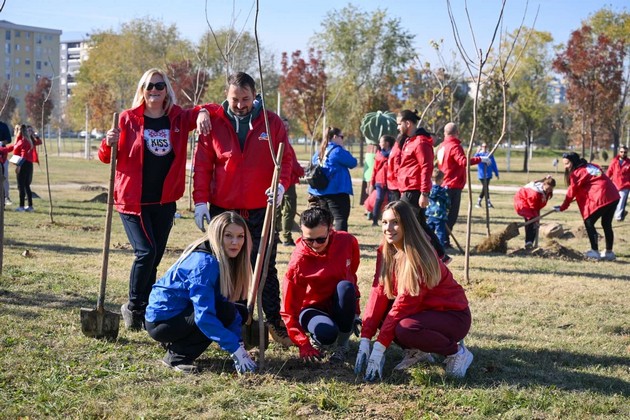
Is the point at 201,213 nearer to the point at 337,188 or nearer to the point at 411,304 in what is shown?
the point at 411,304

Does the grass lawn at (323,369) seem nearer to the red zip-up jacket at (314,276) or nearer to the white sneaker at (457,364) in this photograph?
the white sneaker at (457,364)

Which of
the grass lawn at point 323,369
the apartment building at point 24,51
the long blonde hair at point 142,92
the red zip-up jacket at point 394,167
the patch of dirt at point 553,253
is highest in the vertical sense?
the apartment building at point 24,51

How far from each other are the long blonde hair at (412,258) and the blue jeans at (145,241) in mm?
1744

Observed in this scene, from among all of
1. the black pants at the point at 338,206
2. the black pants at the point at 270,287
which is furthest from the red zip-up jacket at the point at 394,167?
the black pants at the point at 270,287

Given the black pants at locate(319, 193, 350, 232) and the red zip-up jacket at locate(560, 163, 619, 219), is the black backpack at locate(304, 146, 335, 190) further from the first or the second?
the red zip-up jacket at locate(560, 163, 619, 219)

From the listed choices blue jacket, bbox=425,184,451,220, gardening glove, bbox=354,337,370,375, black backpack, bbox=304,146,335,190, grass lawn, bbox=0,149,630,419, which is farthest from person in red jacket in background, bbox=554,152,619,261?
gardening glove, bbox=354,337,370,375

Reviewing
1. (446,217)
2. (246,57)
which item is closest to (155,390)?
(446,217)

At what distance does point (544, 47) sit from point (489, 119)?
9.53 m

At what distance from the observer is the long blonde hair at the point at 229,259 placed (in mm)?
4461

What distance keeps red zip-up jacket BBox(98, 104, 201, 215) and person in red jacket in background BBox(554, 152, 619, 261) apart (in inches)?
261

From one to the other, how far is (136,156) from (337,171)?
437cm

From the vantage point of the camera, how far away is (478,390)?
14.2 feet

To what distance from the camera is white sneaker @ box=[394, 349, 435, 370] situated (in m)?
4.77

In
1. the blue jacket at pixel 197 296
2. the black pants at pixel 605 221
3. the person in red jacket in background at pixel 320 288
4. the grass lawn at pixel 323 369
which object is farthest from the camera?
the black pants at pixel 605 221
